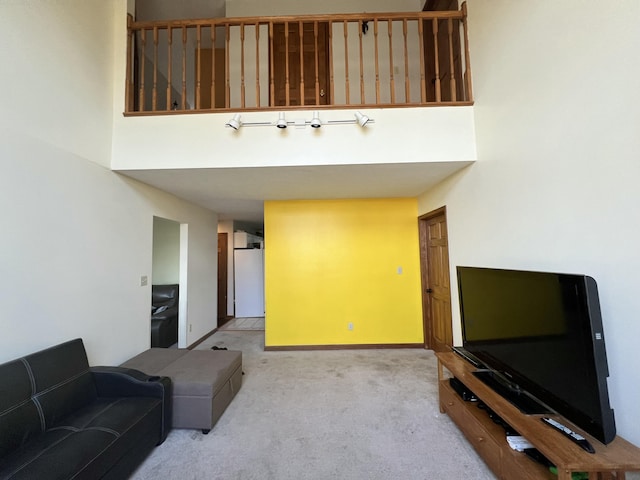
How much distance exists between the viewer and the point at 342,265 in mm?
4055

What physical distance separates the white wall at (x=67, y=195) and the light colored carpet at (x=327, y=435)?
3.89 ft

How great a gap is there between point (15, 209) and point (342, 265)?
3306mm

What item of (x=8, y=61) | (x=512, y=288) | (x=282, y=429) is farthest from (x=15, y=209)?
(x=512, y=288)

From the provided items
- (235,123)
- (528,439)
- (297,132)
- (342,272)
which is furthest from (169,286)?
(528,439)

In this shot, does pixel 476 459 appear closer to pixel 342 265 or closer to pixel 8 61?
pixel 342 265

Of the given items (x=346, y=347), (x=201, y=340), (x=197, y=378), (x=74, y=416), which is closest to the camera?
(x=74, y=416)

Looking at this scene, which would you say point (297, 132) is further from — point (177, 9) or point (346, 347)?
point (177, 9)

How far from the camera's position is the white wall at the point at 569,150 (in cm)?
119

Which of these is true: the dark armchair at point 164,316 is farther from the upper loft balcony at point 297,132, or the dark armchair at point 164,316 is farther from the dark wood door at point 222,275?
the upper loft balcony at point 297,132

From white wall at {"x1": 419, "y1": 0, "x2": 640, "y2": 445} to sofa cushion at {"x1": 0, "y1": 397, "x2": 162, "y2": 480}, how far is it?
8.36 ft

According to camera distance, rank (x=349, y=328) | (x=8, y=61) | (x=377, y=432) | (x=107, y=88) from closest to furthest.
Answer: (x=8, y=61) < (x=377, y=432) < (x=107, y=88) < (x=349, y=328)

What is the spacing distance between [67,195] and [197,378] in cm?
173

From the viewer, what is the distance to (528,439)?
126cm

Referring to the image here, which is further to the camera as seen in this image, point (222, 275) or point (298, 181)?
point (222, 275)
